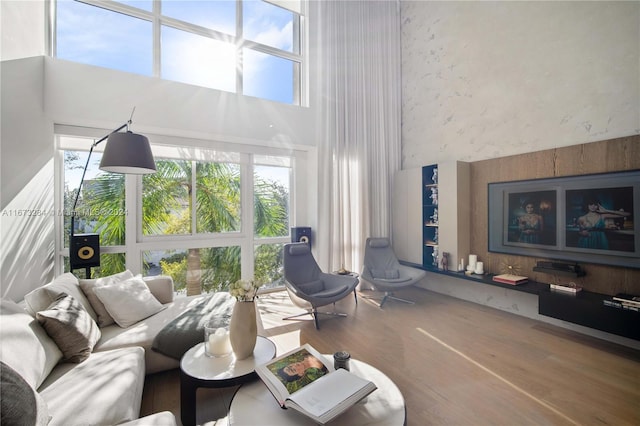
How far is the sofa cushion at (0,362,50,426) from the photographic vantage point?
923mm

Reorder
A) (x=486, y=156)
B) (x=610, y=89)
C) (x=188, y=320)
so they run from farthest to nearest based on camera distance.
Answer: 1. (x=486, y=156)
2. (x=610, y=89)
3. (x=188, y=320)

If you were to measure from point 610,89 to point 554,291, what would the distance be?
206 centimetres

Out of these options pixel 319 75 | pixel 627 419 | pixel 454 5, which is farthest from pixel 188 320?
pixel 454 5

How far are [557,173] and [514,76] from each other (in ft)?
4.34

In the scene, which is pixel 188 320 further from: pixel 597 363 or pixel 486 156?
pixel 486 156

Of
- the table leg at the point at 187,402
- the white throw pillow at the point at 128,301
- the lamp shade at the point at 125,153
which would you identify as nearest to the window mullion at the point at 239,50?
the lamp shade at the point at 125,153

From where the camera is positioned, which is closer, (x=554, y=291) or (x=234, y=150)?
(x=554, y=291)

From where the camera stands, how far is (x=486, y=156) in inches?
156

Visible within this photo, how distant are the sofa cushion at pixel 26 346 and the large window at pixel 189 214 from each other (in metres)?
2.06

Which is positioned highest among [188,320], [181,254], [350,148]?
[350,148]

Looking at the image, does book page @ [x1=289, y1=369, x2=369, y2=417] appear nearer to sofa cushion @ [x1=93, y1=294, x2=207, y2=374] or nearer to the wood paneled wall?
sofa cushion @ [x1=93, y1=294, x2=207, y2=374]

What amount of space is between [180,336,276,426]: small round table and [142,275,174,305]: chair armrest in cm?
126

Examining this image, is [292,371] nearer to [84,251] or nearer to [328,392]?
[328,392]

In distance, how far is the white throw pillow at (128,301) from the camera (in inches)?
93.2
